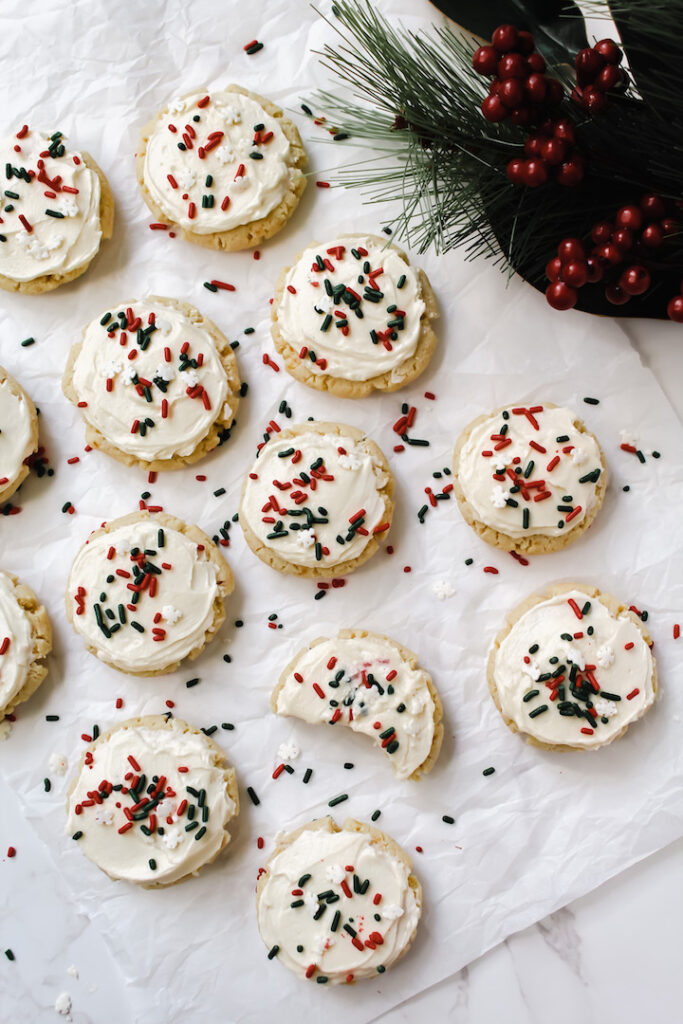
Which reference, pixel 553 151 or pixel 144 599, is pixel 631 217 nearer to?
pixel 553 151

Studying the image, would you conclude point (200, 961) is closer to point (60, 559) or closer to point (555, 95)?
point (60, 559)

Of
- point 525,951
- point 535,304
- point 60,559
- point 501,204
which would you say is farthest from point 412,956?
point 501,204

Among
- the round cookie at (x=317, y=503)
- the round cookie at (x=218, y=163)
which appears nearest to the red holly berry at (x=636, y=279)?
the round cookie at (x=317, y=503)

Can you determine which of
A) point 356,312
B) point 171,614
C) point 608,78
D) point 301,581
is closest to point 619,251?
point 608,78

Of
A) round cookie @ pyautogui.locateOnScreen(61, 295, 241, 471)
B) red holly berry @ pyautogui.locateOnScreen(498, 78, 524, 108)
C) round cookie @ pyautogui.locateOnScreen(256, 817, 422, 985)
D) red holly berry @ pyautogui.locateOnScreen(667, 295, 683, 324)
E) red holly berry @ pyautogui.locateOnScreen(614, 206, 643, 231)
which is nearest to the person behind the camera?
red holly berry @ pyautogui.locateOnScreen(498, 78, 524, 108)

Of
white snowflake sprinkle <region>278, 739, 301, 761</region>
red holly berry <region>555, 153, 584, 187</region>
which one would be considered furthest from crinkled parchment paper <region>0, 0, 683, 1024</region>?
red holly berry <region>555, 153, 584, 187</region>

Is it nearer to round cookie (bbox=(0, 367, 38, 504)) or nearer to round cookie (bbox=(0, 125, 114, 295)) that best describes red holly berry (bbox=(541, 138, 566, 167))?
round cookie (bbox=(0, 125, 114, 295))
